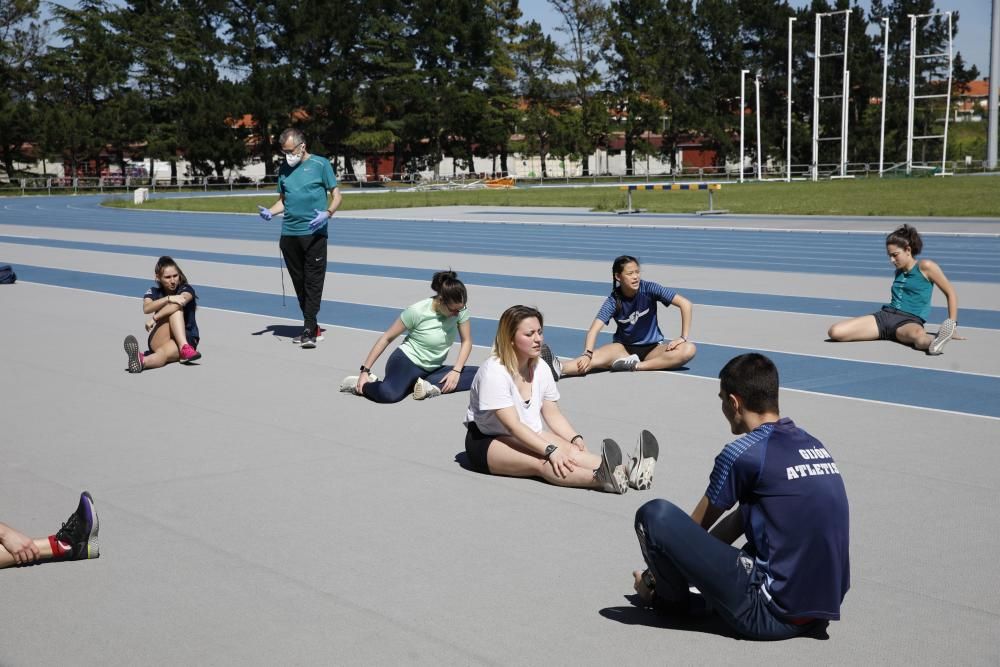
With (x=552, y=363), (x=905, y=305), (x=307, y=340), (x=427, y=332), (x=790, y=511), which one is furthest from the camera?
(x=307, y=340)

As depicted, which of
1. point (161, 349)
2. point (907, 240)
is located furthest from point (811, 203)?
point (161, 349)

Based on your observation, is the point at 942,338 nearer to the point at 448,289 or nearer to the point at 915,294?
the point at 915,294

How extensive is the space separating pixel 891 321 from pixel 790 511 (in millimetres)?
7343

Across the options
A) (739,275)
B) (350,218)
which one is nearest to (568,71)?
(350,218)

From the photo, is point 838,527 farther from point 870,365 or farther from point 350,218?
point 350,218

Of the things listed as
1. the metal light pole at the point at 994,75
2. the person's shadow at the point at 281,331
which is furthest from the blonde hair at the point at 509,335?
the metal light pole at the point at 994,75

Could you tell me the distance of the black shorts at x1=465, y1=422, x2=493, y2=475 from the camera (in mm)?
6320

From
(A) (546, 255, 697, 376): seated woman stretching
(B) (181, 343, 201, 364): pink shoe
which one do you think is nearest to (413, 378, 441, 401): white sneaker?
(A) (546, 255, 697, 376): seated woman stretching

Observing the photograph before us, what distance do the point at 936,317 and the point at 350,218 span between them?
2417 cm

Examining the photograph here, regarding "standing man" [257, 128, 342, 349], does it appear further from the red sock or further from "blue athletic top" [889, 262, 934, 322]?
the red sock

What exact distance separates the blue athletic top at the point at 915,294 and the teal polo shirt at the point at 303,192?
5.50m

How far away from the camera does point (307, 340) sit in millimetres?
10984

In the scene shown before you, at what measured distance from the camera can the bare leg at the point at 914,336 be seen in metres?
10.3

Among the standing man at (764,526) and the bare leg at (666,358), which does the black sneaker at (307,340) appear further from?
the standing man at (764,526)
